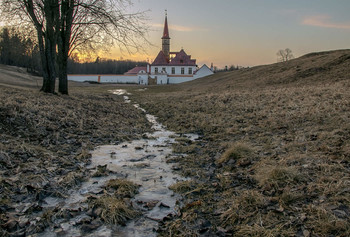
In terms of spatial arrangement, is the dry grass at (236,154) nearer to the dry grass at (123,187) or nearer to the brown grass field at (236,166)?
the brown grass field at (236,166)

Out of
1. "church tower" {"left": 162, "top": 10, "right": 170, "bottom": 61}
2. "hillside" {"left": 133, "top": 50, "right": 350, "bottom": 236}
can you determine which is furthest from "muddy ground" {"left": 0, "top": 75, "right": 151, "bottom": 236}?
"church tower" {"left": 162, "top": 10, "right": 170, "bottom": 61}

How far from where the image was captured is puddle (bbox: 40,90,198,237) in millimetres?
3053

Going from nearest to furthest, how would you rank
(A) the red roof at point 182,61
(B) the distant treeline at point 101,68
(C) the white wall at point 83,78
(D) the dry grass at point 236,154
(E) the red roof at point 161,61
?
(D) the dry grass at point 236,154 → (C) the white wall at point 83,78 → (A) the red roof at point 182,61 → (E) the red roof at point 161,61 → (B) the distant treeline at point 101,68

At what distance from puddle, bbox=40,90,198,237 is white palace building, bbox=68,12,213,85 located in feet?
221

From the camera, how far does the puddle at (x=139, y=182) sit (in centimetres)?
305

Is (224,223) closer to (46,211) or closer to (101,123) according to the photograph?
(46,211)

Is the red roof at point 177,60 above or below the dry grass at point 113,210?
above

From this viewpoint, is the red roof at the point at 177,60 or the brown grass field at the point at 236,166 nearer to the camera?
the brown grass field at the point at 236,166

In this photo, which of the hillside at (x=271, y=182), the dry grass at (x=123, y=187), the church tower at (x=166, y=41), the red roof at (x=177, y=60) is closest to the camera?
the hillside at (x=271, y=182)

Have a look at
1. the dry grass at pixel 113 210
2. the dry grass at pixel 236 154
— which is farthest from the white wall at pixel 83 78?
the dry grass at pixel 113 210

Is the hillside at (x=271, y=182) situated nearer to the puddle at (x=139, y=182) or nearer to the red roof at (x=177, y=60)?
the puddle at (x=139, y=182)

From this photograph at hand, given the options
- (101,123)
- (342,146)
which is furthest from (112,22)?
(342,146)

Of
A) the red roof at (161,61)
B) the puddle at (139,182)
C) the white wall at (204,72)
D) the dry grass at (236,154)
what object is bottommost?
the puddle at (139,182)

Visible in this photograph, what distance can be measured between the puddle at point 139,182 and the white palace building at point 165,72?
67.4 m
